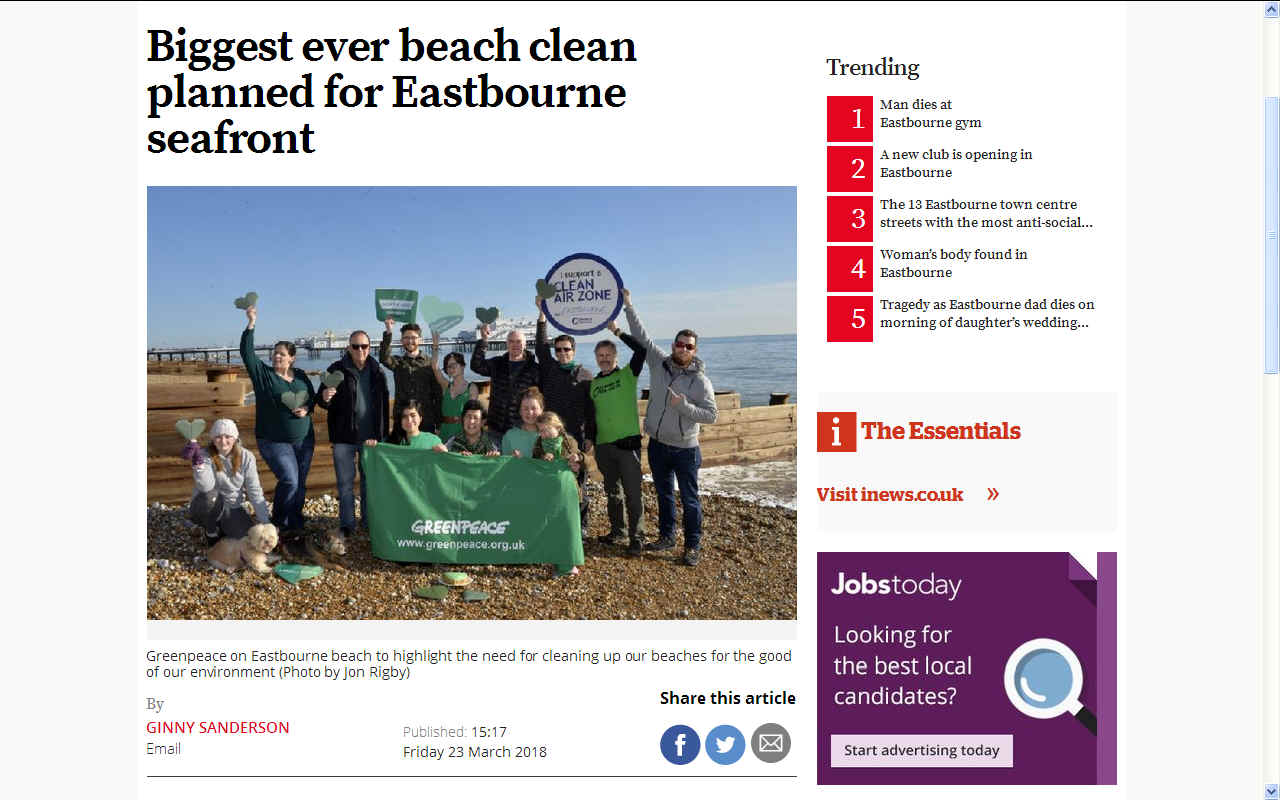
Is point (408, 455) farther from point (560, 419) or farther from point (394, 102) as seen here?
point (394, 102)

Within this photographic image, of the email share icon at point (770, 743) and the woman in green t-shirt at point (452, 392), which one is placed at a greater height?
the woman in green t-shirt at point (452, 392)

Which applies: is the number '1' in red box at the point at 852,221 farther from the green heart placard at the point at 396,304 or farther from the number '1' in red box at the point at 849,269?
the green heart placard at the point at 396,304

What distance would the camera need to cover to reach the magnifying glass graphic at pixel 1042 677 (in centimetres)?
451

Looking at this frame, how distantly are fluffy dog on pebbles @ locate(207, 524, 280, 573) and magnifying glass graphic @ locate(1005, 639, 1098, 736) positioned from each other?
4738 mm

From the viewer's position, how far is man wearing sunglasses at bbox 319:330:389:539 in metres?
5.63

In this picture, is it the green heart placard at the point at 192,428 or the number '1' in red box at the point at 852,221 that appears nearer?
the number '1' in red box at the point at 852,221

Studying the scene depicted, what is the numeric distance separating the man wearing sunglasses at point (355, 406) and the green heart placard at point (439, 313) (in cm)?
46

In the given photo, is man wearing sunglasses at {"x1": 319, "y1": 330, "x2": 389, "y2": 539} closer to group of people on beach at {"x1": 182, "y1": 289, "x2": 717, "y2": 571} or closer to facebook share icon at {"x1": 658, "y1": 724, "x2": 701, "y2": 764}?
group of people on beach at {"x1": 182, "y1": 289, "x2": 717, "y2": 571}

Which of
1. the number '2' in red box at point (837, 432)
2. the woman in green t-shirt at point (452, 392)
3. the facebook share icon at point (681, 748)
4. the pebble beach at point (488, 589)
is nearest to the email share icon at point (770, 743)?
the facebook share icon at point (681, 748)

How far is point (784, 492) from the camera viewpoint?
8789 millimetres

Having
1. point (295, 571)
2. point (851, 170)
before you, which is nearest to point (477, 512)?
point (295, 571)

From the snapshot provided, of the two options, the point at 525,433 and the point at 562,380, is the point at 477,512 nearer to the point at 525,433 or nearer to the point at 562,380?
Answer: the point at 525,433

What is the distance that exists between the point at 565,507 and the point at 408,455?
118 centimetres

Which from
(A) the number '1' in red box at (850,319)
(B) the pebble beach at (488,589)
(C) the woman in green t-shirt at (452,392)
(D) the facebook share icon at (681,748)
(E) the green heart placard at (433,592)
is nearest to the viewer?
(D) the facebook share icon at (681,748)
